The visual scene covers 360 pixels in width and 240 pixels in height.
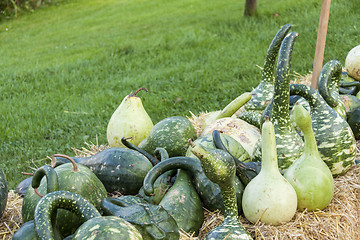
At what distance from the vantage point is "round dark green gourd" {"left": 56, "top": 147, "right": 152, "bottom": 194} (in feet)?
8.57

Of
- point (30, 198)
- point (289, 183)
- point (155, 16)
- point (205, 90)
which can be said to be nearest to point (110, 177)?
point (30, 198)

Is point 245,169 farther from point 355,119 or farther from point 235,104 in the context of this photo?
point 355,119

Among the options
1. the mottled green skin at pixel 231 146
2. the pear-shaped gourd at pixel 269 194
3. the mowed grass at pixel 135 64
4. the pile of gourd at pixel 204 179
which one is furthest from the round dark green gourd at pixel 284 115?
the mowed grass at pixel 135 64

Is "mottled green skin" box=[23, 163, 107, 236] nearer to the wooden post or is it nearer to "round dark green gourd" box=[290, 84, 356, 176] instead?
"round dark green gourd" box=[290, 84, 356, 176]

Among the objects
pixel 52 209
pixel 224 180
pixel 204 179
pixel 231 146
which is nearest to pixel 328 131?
pixel 231 146

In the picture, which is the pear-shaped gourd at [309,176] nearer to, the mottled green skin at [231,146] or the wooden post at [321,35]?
the mottled green skin at [231,146]

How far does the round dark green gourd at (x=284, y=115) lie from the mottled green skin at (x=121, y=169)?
0.77 m

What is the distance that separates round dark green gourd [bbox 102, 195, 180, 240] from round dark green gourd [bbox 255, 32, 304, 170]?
34.8 inches

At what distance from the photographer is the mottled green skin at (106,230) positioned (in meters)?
1.65

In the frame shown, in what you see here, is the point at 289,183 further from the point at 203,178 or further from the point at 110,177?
the point at 110,177

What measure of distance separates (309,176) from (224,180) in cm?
64

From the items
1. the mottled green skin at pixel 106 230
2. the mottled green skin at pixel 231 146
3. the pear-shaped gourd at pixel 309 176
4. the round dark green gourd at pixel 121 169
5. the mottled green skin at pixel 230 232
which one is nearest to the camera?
the mottled green skin at pixel 106 230

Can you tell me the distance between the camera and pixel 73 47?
31.5 ft

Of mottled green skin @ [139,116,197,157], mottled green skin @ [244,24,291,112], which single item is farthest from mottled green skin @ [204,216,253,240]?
mottled green skin @ [244,24,291,112]
